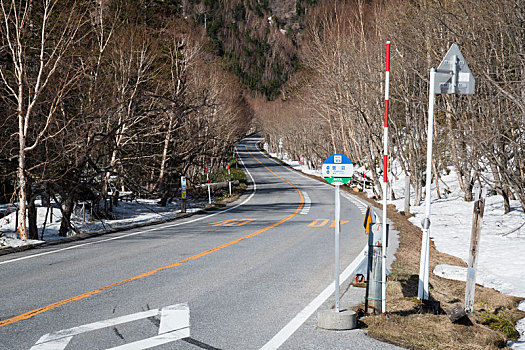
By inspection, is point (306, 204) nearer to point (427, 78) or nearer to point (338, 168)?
point (427, 78)

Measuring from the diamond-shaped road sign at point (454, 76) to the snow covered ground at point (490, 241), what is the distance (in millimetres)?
3408

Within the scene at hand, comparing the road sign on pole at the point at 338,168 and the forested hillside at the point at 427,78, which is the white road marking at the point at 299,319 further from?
the forested hillside at the point at 427,78

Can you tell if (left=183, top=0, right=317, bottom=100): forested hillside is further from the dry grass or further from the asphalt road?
the dry grass

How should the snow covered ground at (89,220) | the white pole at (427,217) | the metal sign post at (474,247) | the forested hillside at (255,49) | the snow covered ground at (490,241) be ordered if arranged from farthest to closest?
1. the forested hillside at (255,49)
2. the snow covered ground at (89,220)
3. the snow covered ground at (490,241)
4. the metal sign post at (474,247)
5. the white pole at (427,217)

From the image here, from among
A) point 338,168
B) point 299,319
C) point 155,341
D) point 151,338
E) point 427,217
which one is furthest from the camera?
point 427,217

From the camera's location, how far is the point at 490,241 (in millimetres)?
14977

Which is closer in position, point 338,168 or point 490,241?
point 338,168

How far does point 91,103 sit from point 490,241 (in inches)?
565

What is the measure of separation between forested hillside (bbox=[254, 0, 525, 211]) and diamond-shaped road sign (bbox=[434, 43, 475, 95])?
222 inches

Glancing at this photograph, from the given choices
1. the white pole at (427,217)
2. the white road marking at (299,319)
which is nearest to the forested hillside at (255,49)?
the white road marking at (299,319)

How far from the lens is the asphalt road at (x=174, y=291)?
5922 mm

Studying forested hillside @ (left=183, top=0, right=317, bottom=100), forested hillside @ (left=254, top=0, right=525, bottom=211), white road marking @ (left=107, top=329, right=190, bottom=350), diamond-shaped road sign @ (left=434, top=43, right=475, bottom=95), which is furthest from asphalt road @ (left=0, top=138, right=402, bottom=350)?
forested hillside @ (left=183, top=0, right=317, bottom=100)

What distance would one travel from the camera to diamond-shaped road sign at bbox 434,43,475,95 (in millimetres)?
7359

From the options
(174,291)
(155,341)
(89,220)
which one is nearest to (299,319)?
(155,341)
